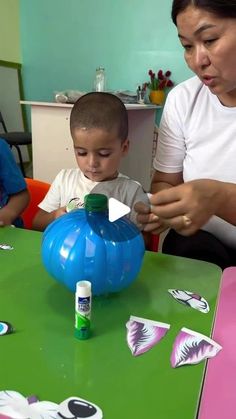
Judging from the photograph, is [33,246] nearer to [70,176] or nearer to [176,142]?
[70,176]

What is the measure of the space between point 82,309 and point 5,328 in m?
0.12

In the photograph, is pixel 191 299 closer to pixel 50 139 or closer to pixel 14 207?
pixel 14 207

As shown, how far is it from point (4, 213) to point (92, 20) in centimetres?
313

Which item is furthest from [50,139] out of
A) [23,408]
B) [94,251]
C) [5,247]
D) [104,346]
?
[23,408]

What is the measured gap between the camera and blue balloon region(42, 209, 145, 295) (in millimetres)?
612

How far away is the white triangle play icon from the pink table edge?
0.74 feet

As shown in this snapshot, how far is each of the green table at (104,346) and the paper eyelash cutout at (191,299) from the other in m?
0.01

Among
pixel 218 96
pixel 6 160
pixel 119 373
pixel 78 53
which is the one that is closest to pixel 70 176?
pixel 6 160

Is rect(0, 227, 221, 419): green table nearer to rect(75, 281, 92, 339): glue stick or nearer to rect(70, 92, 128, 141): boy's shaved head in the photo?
rect(75, 281, 92, 339): glue stick

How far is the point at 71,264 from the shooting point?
0.61 meters

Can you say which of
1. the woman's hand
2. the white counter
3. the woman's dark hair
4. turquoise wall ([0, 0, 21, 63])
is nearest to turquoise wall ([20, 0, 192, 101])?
turquoise wall ([0, 0, 21, 63])

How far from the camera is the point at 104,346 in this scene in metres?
0.54

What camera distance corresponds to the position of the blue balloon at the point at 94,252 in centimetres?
61

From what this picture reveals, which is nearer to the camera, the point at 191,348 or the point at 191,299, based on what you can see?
the point at 191,348
